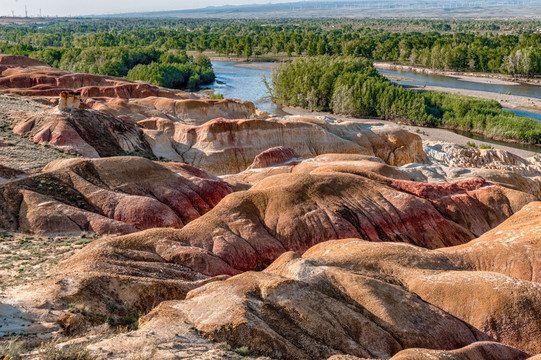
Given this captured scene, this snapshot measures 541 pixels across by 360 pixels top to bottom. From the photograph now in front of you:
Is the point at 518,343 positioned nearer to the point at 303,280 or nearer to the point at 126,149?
the point at 303,280

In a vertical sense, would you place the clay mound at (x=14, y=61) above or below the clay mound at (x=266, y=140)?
above

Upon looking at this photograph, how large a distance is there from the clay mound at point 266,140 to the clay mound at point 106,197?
628 inches

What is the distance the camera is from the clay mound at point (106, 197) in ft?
112

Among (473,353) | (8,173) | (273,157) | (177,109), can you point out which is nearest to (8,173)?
(8,173)

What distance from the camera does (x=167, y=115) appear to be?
73.2 m

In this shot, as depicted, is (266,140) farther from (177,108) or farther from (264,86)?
(264,86)

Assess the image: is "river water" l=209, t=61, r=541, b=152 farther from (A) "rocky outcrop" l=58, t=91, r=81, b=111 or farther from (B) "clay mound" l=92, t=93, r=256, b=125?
(A) "rocky outcrop" l=58, t=91, r=81, b=111

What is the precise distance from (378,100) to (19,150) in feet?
228

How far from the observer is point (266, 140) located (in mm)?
63469

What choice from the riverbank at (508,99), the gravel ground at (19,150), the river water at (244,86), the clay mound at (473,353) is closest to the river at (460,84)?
the riverbank at (508,99)

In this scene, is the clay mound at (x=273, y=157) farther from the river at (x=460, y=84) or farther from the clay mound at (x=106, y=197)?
the river at (x=460, y=84)

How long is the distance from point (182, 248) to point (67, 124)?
2756cm

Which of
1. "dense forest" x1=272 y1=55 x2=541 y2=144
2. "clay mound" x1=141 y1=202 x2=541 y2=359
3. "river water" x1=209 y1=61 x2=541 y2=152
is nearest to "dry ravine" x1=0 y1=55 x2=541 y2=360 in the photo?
"clay mound" x1=141 y1=202 x2=541 y2=359

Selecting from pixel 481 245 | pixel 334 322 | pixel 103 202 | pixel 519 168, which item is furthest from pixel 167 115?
pixel 334 322
